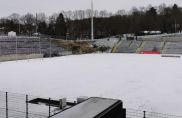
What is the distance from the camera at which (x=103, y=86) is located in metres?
16.4

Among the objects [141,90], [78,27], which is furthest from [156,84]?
[78,27]

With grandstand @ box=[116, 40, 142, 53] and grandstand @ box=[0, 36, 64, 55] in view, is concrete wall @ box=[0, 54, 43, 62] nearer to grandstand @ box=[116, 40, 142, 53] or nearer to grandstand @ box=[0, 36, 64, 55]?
grandstand @ box=[0, 36, 64, 55]

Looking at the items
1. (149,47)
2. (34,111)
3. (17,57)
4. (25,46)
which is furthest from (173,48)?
(34,111)

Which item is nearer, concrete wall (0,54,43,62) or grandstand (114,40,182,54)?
concrete wall (0,54,43,62)

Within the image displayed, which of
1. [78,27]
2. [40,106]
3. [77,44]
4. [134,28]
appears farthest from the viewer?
[78,27]

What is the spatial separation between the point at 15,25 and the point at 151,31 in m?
40.5

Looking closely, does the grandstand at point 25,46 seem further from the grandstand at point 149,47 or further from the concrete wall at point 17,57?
the grandstand at point 149,47

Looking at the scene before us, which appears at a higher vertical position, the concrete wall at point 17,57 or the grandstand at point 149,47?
the grandstand at point 149,47

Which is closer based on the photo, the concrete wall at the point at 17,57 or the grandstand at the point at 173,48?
the concrete wall at the point at 17,57

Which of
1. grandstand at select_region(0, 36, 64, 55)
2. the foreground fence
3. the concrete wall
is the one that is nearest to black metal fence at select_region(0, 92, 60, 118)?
the foreground fence

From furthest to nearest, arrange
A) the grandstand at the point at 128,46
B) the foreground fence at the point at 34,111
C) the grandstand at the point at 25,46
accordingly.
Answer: the grandstand at the point at 128,46 < the grandstand at the point at 25,46 < the foreground fence at the point at 34,111

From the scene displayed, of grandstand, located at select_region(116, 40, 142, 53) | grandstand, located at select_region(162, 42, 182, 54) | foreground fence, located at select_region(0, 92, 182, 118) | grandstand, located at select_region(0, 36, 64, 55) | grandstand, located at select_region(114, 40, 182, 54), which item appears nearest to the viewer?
foreground fence, located at select_region(0, 92, 182, 118)

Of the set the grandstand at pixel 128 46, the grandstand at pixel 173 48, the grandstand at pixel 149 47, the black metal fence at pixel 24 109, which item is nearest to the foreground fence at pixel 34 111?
the black metal fence at pixel 24 109

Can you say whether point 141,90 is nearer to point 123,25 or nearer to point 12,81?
point 12,81
